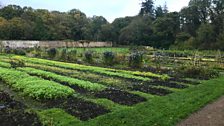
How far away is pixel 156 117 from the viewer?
8.74m

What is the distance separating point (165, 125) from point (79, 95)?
464 cm

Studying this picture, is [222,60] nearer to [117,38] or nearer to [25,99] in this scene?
[25,99]

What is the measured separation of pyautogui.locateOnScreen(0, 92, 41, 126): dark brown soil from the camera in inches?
312

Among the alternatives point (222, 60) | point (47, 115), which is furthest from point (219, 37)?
point (47, 115)

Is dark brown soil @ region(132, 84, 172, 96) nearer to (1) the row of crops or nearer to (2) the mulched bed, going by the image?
(1) the row of crops

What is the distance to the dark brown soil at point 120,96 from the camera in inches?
431

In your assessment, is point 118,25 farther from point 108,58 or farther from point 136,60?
point 136,60

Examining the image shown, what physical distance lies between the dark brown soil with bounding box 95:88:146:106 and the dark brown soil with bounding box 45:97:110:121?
3.97 feet

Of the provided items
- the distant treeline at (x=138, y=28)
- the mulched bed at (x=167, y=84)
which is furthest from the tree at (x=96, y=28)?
the mulched bed at (x=167, y=84)

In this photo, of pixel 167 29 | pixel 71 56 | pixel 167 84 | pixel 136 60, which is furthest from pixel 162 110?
pixel 167 29

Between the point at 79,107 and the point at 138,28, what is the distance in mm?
59156

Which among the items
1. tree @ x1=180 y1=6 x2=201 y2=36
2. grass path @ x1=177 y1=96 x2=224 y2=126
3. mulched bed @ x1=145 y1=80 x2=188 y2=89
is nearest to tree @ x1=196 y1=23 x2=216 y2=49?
tree @ x1=180 y1=6 x2=201 y2=36

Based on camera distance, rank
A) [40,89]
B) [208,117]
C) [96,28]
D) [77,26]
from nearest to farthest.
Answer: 1. [208,117]
2. [40,89]
3. [77,26]
4. [96,28]

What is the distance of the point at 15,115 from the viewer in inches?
340
